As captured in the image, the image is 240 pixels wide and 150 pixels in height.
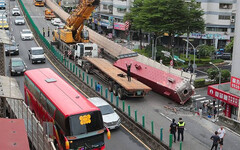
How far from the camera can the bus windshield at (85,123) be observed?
16453 millimetres

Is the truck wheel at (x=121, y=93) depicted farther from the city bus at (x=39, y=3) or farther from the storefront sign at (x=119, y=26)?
the city bus at (x=39, y=3)

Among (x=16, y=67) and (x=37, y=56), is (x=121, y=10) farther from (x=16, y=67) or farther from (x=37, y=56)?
(x=16, y=67)

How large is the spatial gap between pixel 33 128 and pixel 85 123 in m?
3.62

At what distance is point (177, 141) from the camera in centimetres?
2231

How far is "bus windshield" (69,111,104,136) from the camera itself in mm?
16453

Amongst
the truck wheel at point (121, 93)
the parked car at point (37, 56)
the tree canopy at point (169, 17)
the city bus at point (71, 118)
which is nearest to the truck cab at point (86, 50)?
the parked car at point (37, 56)

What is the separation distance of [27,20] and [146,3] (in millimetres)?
26963

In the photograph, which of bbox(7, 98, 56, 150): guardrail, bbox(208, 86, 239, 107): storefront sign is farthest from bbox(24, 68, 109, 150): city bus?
bbox(208, 86, 239, 107): storefront sign

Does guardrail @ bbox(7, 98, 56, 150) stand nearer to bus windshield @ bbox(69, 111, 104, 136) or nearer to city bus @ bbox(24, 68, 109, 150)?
city bus @ bbox(24, 68, 109, 150)

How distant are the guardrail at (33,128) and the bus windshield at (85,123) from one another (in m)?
2.50

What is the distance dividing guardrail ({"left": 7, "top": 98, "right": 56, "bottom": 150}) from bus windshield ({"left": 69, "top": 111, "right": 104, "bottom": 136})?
250 cm

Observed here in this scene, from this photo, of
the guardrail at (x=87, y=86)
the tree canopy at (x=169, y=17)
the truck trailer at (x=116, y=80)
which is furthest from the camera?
the tree canopy at (x=169, y=17)

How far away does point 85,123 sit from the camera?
16.7 metres

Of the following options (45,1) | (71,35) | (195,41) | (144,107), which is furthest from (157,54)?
(45,1)
